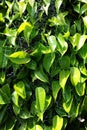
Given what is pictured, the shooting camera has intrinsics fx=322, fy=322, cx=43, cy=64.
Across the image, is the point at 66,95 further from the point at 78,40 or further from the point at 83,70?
the point at 78,40

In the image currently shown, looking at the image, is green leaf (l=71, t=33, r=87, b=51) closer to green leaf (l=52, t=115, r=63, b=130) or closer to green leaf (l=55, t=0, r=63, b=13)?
green leaf (l=55, t=0, r=63, b=13)

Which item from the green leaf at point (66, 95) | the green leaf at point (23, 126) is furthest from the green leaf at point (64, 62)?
the green leaf at point (23, 126)

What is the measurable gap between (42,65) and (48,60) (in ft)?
0.21

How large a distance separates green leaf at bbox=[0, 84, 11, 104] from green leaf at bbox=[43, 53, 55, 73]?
0.20 metres

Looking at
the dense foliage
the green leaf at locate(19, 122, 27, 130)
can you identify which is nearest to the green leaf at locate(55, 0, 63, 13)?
the dense foliage

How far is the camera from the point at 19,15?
1570 millimetres

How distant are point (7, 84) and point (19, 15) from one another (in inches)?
13.4

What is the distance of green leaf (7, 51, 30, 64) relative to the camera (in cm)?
145

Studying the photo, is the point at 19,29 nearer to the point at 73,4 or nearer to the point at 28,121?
the point at 73,4

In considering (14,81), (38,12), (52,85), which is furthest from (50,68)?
(38,12)

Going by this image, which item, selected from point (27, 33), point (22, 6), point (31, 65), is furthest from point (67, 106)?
point (22, 6)

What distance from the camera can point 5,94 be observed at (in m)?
1.52

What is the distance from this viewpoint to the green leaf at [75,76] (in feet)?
4.90

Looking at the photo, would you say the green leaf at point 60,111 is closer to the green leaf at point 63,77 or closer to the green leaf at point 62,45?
the green leaf at point 63,77
